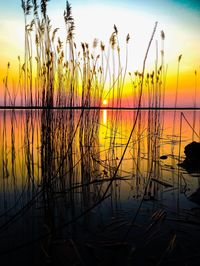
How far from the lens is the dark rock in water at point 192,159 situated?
4770mm

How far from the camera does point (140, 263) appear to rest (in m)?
1.86

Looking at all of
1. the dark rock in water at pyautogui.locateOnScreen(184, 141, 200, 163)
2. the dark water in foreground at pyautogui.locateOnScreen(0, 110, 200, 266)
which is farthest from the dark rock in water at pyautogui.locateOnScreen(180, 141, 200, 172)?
the dark water in foreground at pyautogui.locateOnScreen(0, 110, 200, 266)

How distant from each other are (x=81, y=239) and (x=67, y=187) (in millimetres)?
1237

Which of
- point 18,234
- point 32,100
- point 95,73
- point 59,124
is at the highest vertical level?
point 95,73

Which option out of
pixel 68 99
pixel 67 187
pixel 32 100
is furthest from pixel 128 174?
pixel 32 100

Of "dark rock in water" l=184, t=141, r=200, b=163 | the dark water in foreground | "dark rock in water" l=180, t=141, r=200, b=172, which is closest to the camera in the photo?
the dark water in foreground

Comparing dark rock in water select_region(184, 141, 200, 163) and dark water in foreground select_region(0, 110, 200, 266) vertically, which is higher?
dark rock in water select_region(184, 141, 200, 163)

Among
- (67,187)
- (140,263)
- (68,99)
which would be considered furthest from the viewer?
(68,99)

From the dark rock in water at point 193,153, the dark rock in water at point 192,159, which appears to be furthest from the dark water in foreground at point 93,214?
the dark rock in water at point 193,153

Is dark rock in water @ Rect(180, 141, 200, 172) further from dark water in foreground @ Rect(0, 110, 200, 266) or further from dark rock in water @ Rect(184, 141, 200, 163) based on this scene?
dark water in foreground @ Rect(0, 110, 200, 266)

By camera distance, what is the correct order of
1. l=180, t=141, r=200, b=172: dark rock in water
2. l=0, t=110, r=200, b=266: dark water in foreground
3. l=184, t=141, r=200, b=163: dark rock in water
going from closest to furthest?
l=0, t=110, r=200, b=266: dark water in foreground < l=180, t=141, r=200, b=172: dark rock in water < l=184, t=141, r=200, b=163: dark rock in water

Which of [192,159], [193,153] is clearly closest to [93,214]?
[192,159]

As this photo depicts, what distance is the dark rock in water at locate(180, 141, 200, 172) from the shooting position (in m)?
4.77

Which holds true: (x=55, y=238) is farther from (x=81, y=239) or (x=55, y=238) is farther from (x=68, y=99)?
(x=68, y=99)
